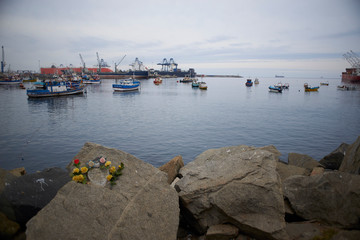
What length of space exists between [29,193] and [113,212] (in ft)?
6.22

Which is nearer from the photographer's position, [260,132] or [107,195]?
[107,195]

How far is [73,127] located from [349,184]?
1041 inches

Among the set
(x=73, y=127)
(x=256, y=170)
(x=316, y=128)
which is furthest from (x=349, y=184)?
(x=73, y=127)

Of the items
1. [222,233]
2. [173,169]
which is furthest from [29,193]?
[173,169]

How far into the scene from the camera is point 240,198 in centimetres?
605

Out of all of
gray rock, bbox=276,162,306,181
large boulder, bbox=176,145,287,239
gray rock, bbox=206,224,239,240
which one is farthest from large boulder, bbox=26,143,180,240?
gray rock, bbox=276,162,306,181

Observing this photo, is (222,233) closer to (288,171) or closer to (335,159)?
(288,171)

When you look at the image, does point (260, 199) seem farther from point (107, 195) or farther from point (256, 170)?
point (107, 195)

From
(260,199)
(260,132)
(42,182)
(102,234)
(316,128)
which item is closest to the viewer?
(102,234)

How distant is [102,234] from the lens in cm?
464

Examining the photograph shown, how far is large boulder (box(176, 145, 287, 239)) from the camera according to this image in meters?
5.76

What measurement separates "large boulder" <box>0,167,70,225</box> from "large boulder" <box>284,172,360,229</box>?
6.22m

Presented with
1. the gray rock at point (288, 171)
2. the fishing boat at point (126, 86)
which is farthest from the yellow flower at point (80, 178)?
the fishing boat at point (126, 86)

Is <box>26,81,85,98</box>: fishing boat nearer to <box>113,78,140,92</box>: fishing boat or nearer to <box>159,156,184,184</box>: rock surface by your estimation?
<box>113,78,140,92</box>: fishing boat
